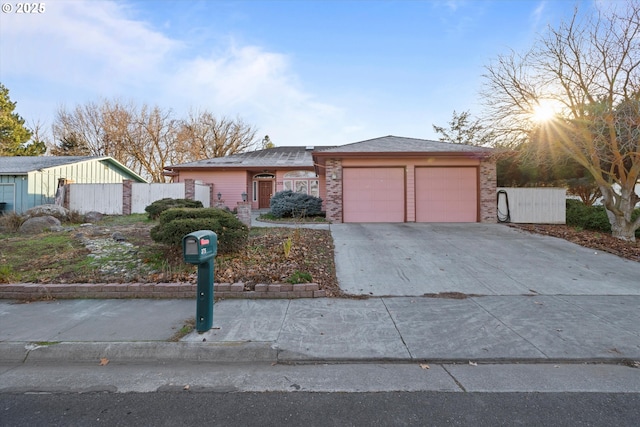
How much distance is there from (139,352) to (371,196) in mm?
10771

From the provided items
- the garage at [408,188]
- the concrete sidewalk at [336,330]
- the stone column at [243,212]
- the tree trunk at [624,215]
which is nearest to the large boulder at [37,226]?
the stone column at [243,212]

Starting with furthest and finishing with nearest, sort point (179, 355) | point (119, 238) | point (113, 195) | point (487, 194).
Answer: point (113, 195)
point (487, 194)
point (119, 238)
point (179, 355)

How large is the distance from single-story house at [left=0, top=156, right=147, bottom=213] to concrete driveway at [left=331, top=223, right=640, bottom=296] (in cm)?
1745

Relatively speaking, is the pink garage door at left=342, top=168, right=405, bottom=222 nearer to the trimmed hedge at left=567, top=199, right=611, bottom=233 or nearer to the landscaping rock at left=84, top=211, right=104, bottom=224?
the trimmed hedge at left=567, top=199, right=611, bottom=233

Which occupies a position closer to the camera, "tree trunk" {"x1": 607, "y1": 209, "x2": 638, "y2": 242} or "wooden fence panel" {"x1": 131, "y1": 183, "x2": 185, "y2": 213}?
"tree trunk" {"x1": 607, "y1": 209, "x2": 638, "y2": 242}

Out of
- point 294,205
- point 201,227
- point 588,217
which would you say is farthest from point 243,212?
point 588,217

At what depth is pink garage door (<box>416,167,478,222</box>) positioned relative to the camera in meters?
13.2

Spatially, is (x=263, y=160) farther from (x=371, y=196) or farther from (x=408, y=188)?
(x=408, y=188)

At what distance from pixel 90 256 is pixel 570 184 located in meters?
20.7

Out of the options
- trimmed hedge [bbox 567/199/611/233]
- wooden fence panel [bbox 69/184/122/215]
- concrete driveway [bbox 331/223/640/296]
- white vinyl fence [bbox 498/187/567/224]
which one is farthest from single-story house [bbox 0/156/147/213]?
trimmed hedge [bbox 567/199/611/233]

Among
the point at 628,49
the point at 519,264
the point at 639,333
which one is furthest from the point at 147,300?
the point at 628,49

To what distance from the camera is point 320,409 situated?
2602 millimetres

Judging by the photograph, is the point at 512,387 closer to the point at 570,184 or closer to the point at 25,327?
the point at 25,327

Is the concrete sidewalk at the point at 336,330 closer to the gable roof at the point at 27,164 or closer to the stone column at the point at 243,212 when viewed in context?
the stone column at the point at 243,212
